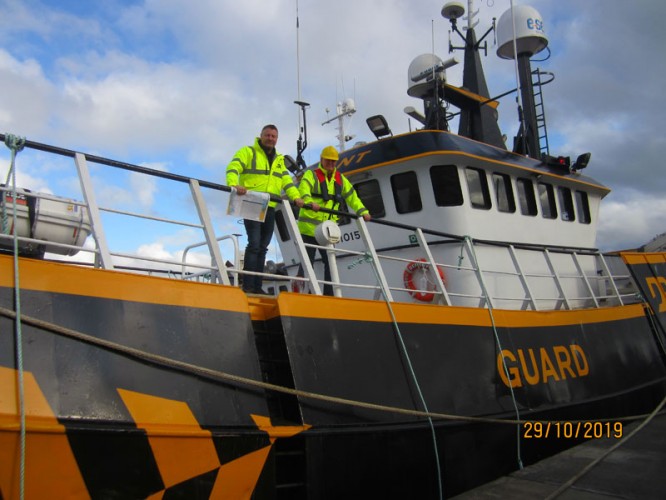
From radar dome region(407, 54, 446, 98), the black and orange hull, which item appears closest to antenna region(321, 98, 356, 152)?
radar dome region(407, 54, 446, 98)

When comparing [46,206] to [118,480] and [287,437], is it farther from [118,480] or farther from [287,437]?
[287,437]

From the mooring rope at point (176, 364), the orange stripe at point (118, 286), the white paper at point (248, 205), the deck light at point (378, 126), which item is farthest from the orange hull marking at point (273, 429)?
the deck light at point (378, 126)

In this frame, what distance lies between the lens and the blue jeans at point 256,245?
13.8ft

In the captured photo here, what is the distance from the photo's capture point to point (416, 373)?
3703mm

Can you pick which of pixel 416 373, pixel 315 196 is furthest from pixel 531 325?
pixel 315 196

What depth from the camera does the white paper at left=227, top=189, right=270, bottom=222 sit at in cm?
339

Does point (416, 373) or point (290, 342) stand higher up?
point (290, 342)

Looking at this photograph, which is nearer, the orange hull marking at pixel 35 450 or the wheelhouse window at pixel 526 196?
the orange hull marking at pixel 35 450

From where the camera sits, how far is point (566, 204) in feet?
26.6

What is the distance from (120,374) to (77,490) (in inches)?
19.9

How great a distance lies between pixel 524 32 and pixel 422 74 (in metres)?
2.04

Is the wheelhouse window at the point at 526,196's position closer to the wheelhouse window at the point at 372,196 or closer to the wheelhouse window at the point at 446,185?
the wheelhouse window at the point at 446,185
